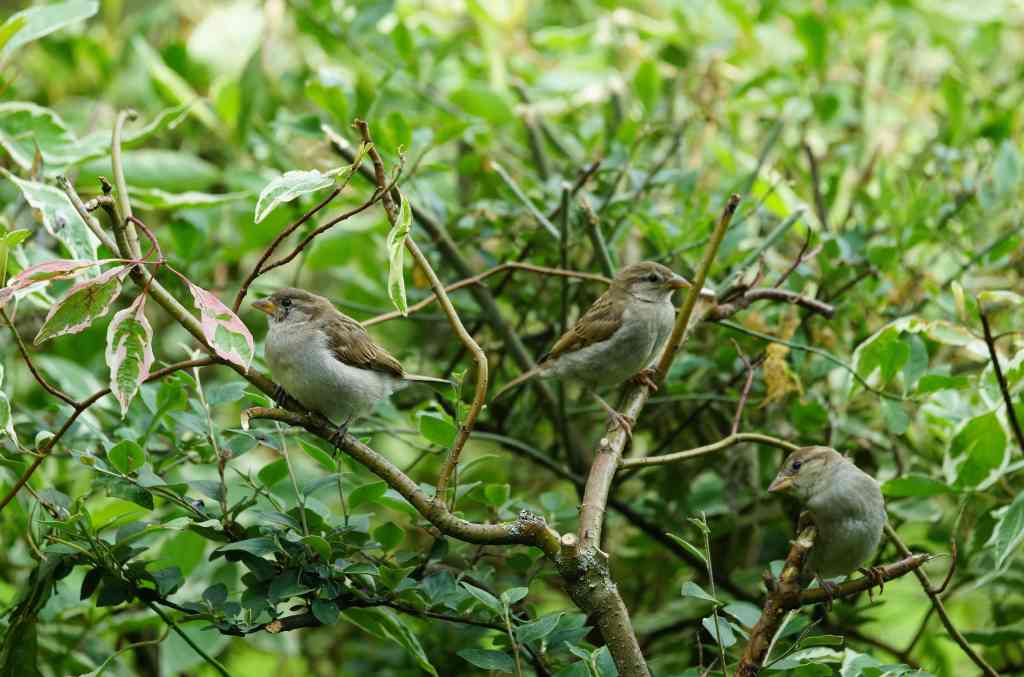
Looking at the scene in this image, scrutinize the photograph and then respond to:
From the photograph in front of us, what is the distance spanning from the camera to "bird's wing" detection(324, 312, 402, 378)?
278cm

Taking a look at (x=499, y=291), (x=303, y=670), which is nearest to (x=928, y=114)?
(x=499, y=291)

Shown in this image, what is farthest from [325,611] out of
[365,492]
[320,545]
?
[365,492]

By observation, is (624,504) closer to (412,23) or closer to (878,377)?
(878,377)

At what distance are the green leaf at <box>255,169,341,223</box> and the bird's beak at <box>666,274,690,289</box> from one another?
1.47 m

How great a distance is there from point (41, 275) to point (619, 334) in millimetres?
1841

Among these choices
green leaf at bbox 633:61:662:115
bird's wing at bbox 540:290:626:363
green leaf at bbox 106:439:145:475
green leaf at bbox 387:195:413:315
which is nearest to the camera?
green leaf at bbox 387:195:413:315

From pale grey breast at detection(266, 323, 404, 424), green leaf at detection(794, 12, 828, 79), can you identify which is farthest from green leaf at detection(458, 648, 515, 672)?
green leaf at detection(794, 12, 828, 79)

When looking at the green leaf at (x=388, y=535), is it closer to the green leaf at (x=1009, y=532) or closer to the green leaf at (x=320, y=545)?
the green leaf at (x=320, y=545)

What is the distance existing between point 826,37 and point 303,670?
3.08 metres

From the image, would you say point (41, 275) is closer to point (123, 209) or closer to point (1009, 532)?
point (123, 209)

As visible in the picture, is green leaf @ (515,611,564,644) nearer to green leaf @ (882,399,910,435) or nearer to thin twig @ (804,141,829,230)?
green leaf @ (882,399,910,435)

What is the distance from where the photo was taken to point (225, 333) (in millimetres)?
1781

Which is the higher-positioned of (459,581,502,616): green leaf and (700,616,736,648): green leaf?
(459,581,502,616): green leaf

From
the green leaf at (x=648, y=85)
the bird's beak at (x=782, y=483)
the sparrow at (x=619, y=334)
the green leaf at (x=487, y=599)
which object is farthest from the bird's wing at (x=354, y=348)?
the green leaf at (x=648, y=85)
